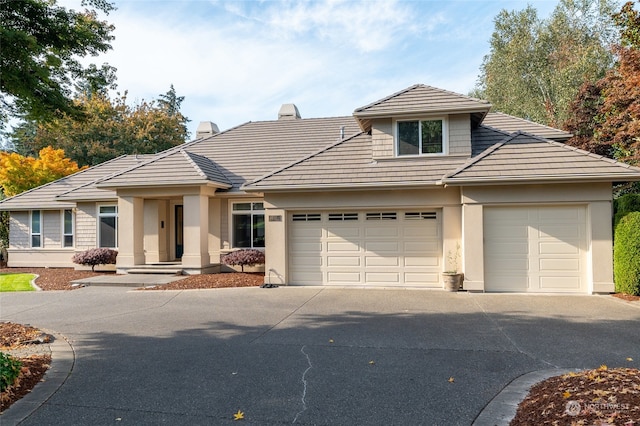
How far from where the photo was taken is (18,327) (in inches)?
293

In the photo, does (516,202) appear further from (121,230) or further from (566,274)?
(121,230)

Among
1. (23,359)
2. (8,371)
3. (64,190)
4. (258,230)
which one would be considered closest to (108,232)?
(64,190)

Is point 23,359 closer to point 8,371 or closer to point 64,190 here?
point 8,371

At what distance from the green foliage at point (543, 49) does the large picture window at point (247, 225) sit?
19.6 meters

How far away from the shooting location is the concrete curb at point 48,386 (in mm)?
3934

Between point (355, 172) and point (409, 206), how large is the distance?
193 cm

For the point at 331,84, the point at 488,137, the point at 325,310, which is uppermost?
the point at 331,84

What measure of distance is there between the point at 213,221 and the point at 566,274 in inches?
465

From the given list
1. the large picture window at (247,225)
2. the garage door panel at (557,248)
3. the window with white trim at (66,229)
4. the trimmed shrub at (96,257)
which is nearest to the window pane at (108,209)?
the trimmed shrub at (96,257)

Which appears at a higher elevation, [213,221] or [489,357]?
[213,221]

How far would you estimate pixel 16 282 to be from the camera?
551 inches

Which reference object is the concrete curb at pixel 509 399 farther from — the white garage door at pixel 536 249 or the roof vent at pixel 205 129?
the roof vent at pixel 205 129

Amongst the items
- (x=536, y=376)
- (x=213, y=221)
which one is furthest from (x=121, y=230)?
(x=536, y=376)

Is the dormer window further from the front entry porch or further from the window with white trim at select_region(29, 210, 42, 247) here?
the window with white trim at select_region(29, 210, 42, 247)
